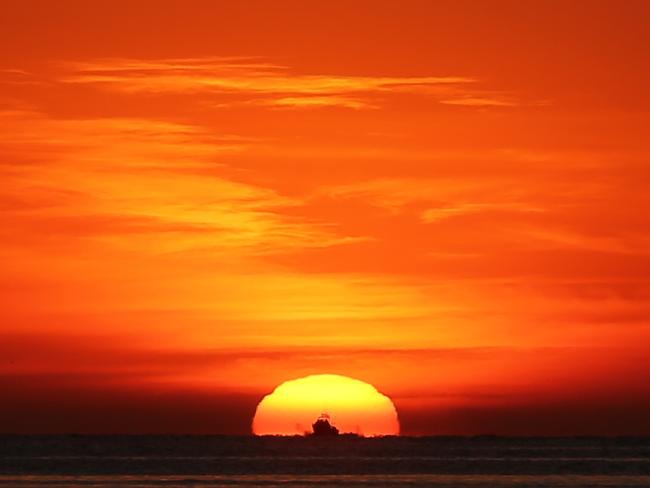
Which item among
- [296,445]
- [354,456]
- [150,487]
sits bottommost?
[150,487]

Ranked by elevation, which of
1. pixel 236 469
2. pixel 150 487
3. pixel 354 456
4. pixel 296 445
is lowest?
pixel 150 487

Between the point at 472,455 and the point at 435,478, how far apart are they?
144 feet

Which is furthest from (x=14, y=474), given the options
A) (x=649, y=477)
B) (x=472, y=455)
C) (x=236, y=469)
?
(x=472, y=455)

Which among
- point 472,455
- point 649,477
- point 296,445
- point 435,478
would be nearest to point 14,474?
point 435,478

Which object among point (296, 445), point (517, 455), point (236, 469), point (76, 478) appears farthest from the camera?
point (296, 445)

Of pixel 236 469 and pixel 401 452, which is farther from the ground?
pixel 401 452

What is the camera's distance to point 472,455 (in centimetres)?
13988

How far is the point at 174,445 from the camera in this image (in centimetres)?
17038

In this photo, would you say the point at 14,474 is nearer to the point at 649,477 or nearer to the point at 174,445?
the point at 649,477

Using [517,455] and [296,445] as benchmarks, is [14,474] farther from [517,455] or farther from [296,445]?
[296,445]

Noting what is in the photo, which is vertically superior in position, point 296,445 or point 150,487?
point 296,445

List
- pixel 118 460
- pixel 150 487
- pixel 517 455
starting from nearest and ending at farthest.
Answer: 1. pixel 150 487
2. pixel 118 460
3. pixel 517 455

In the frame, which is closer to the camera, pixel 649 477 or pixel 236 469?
pixel 649 477

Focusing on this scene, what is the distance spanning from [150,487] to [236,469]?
2346 centimetres
